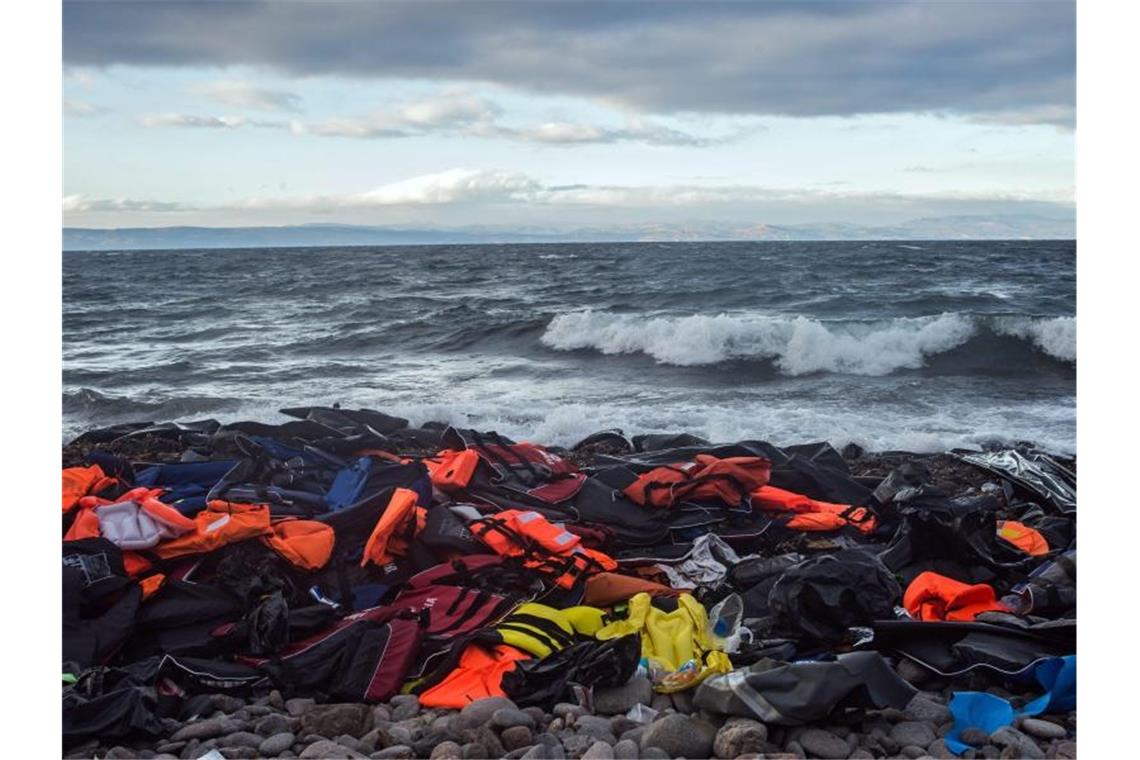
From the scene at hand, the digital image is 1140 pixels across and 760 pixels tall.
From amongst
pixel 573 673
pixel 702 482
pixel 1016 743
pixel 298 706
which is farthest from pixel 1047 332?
pixel 298 706

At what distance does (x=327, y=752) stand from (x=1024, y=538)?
4083mm

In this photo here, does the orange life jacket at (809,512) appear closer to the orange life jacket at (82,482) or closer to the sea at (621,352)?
the sea at (621,352)

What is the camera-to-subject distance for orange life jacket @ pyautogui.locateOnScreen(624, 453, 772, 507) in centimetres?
536

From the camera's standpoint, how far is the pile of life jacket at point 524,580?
11.7 ft

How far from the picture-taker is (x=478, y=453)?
5902 mm

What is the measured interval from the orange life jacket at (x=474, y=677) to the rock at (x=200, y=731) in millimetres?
774

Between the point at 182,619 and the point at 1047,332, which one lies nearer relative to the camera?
the point at 182,619

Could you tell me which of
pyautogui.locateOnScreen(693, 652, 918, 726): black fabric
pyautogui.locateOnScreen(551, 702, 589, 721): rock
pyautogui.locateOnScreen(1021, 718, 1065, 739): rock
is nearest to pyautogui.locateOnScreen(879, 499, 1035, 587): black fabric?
pyautogui.locateOnScreen(1021, 718, 1065, 739): rock

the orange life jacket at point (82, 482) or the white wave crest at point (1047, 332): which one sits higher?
the white wave crest at point (1047, 332)

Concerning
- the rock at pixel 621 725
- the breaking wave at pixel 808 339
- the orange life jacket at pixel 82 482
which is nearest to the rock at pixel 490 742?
the rock at pixel 621 725

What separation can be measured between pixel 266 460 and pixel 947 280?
70.3ft

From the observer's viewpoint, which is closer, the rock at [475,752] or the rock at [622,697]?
the rock at [475,752]

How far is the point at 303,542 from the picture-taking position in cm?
437

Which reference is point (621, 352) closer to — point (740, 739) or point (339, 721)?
point (339, 721)
